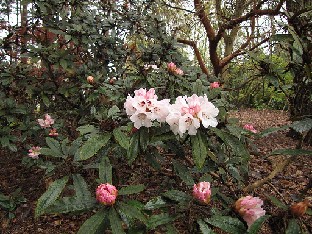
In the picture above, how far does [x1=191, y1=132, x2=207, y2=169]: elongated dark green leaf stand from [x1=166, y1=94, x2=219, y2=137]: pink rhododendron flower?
32 millimetres

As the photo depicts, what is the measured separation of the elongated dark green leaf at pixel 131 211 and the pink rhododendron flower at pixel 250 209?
0.32 meters

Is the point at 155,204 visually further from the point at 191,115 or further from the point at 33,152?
the point at 33,152

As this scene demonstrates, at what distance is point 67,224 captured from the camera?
2514 millimetres

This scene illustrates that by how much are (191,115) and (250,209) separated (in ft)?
1.14

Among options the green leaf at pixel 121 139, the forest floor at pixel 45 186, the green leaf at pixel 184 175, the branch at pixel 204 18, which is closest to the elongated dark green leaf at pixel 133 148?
the green leaf at pixel 121 139

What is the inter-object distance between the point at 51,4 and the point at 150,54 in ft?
3.01

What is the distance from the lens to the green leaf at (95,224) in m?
0.92

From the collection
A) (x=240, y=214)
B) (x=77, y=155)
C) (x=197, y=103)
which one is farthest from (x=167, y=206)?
(x=77, y=155)

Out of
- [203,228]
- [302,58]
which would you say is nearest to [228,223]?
[203,228]

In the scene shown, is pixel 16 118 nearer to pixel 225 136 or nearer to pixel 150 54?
pixel 150 54

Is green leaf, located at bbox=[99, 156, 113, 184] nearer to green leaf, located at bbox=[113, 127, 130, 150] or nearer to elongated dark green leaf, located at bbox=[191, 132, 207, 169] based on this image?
green leaf, located at bbox=[113, 127, 130, 150]

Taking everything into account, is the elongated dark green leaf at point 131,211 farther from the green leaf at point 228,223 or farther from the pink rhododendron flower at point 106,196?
the green leaf at point 228,223

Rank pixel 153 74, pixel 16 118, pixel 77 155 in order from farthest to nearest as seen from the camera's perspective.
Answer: pixel 16 118
pixel 153 74
pixel 77 155

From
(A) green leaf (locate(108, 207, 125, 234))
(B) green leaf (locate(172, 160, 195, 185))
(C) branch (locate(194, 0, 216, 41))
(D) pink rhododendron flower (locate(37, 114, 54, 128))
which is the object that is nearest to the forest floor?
(D) pink rhododendron flower (locate(37, 114, 54, 128))
